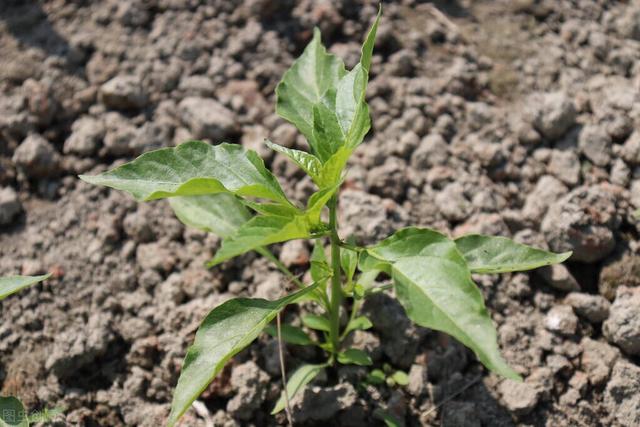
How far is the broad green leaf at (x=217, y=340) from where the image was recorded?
175 cm

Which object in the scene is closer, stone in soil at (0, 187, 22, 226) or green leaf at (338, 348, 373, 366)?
green leaf at (338, 348, 373, 366)

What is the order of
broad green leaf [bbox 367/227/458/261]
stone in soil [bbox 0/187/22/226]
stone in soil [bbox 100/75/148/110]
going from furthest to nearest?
stone in soil [bbox 100/75/148/110], stone in soil [bbox 0/187/22/226], broad green leaf [bbox 367/227/458/261]

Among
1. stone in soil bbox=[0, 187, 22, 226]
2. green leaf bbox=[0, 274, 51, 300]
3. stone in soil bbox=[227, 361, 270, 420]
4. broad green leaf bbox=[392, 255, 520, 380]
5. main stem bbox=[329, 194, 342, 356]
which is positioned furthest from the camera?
stone in soil bbox=[0, 187, 22, 226]

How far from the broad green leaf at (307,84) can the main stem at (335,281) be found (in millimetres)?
294

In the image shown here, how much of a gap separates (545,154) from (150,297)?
2084 mm

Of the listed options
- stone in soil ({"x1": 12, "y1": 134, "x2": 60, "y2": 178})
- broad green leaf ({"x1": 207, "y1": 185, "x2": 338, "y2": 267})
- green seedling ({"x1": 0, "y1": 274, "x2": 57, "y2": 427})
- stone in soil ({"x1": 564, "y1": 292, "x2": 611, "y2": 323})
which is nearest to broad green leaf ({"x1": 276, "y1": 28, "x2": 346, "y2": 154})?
broad green leaf ({"x1": 207, "y1": 185, "x2": 338, "y2": 267})

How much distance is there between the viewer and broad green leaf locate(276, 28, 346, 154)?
2271 millimetres

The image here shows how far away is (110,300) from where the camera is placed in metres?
2.75

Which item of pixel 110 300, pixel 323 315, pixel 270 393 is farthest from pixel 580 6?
pixel 110 300

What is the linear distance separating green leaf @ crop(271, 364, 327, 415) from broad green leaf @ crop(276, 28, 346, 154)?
87 centimetres

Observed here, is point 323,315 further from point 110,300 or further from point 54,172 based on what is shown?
point 54,172

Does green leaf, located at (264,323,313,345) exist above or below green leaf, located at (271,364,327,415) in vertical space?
above

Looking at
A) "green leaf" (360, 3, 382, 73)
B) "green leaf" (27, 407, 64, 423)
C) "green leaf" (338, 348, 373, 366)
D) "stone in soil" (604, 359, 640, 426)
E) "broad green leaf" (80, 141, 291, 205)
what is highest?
"green leaf" (360, 3, 382, 73)

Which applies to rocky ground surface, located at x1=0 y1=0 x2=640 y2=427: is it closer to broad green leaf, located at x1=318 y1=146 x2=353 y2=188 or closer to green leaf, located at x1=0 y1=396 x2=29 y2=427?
green leaf, located at x1=0 y1=396 x2=29 y2=427
